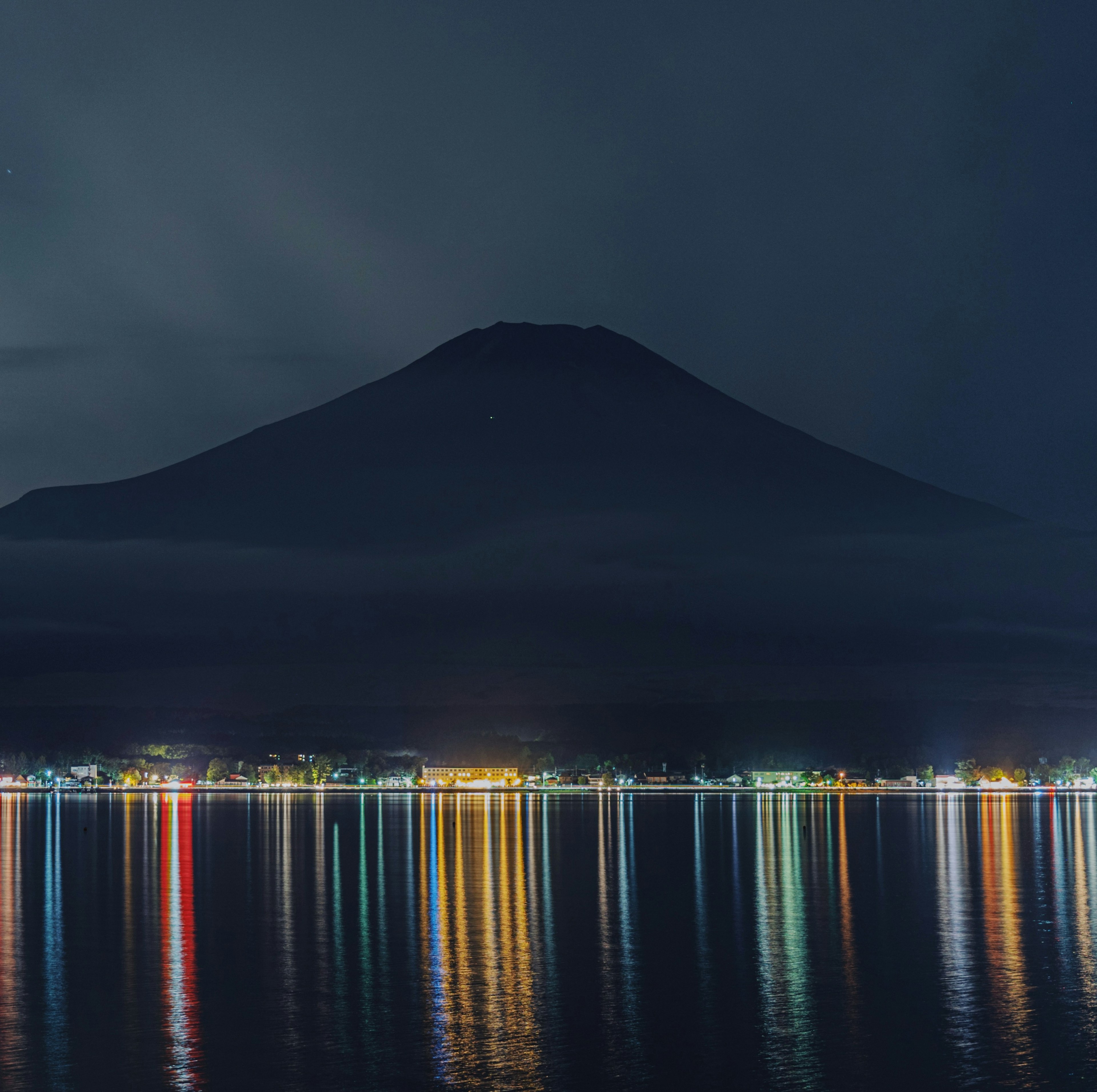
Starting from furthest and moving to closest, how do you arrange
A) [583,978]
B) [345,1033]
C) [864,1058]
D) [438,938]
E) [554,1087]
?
[438,938] < [583,978] < [345,1033] < [864,1058] < [554,1087]

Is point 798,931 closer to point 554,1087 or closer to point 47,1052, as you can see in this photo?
point 554,1087

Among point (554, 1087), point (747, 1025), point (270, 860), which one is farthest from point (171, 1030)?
point (270, 860)

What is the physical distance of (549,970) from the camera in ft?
153

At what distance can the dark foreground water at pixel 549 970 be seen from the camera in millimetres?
34531

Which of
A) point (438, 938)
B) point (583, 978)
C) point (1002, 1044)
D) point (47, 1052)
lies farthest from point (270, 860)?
point (1002, 1044)

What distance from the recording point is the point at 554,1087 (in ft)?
106

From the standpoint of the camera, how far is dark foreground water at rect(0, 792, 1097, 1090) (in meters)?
34.5

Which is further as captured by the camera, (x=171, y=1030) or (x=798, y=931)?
(x=798, y=931)

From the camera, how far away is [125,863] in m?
89.1

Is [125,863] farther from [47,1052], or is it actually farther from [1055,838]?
[1055,838]

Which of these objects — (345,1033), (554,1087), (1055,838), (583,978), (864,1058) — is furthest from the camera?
(1055,838)

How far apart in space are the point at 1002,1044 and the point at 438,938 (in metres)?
22.9

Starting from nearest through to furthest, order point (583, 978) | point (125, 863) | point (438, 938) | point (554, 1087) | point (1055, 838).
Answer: point (554, 1087), point (583, 978), point (438, 938), point (125, 863), point (1055, 838)

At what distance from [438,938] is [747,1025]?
57.8 ft
